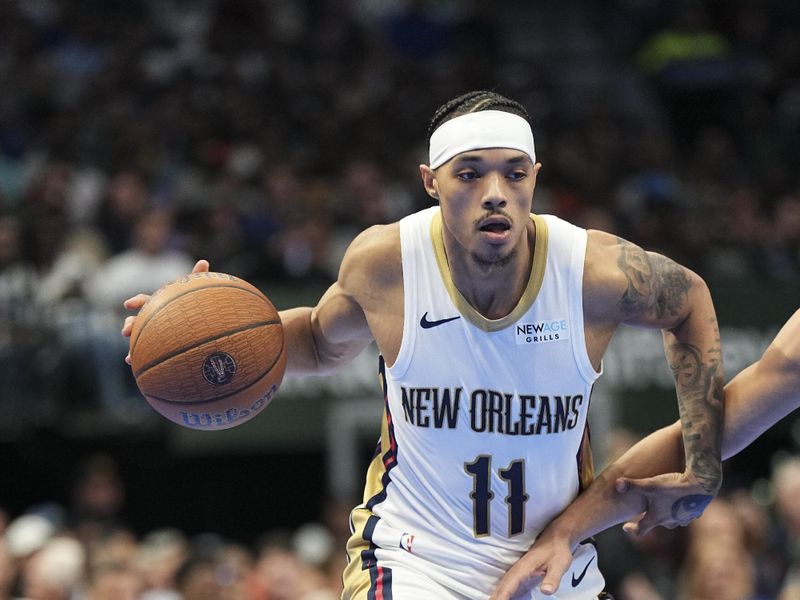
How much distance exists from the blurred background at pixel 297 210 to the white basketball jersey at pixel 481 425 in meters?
3.77

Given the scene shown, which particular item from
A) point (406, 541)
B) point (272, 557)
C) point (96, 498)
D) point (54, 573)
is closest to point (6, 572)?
point (54, 573)

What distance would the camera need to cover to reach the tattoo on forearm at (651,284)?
4.91m

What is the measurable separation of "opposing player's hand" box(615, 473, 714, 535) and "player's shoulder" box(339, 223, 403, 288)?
1.18 meters

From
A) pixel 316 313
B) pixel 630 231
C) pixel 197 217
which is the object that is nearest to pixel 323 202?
pixel 197 217

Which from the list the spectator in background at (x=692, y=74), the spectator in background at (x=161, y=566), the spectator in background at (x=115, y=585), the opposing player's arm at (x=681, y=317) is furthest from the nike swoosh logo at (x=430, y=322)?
the spectator in background at (x=692, y=74)

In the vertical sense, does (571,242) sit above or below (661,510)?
above

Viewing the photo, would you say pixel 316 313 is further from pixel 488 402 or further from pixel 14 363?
pixel 14 363

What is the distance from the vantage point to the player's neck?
490cm

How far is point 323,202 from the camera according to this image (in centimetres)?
1268

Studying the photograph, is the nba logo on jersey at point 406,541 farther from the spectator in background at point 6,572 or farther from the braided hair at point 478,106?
the spectator in background at point 6,572

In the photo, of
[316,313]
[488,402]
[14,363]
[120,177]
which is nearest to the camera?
[488,402]

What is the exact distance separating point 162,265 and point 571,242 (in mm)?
6997

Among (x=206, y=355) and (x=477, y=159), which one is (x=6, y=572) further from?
(x=477, y=159)

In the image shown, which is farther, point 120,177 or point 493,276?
point 120,177
